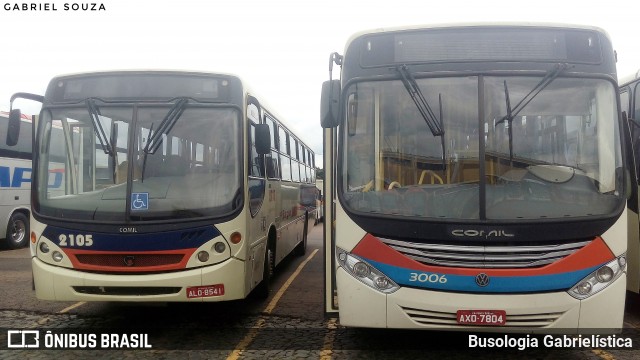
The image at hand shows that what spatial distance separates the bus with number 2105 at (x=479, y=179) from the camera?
14.4 feet

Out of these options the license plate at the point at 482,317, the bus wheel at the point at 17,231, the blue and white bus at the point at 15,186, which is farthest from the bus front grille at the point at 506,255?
the bus wheel at the point at 17,231

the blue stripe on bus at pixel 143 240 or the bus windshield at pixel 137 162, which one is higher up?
the bus windshield at pixel 137 162

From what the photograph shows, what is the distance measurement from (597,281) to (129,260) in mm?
4372

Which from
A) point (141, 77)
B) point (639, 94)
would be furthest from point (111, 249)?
point (639, 94)

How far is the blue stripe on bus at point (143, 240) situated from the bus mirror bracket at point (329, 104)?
5.94 feet

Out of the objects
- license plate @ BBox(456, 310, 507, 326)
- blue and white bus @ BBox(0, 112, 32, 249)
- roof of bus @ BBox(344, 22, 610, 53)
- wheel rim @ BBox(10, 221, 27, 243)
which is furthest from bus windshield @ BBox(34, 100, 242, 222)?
wheel rim @ BBox(10, 221, 27, 243)

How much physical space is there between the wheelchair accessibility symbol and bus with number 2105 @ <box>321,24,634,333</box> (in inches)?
80.0

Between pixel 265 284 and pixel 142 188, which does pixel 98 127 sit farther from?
pixel 265 284

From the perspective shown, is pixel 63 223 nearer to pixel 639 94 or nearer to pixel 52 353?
pixel 52 353

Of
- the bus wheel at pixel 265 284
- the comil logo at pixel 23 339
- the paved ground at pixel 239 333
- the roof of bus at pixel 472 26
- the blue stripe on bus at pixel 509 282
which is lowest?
the paved ground at pixel 239 333

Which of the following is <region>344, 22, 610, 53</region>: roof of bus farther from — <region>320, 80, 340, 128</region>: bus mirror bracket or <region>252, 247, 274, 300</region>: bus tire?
<region>252, 247, 274, 300</region>: bus tire

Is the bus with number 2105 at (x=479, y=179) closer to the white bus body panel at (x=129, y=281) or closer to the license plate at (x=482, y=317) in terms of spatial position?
the license plate at (x=482, y=317)

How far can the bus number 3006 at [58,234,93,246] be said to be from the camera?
550cm

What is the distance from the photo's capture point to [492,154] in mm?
4555
